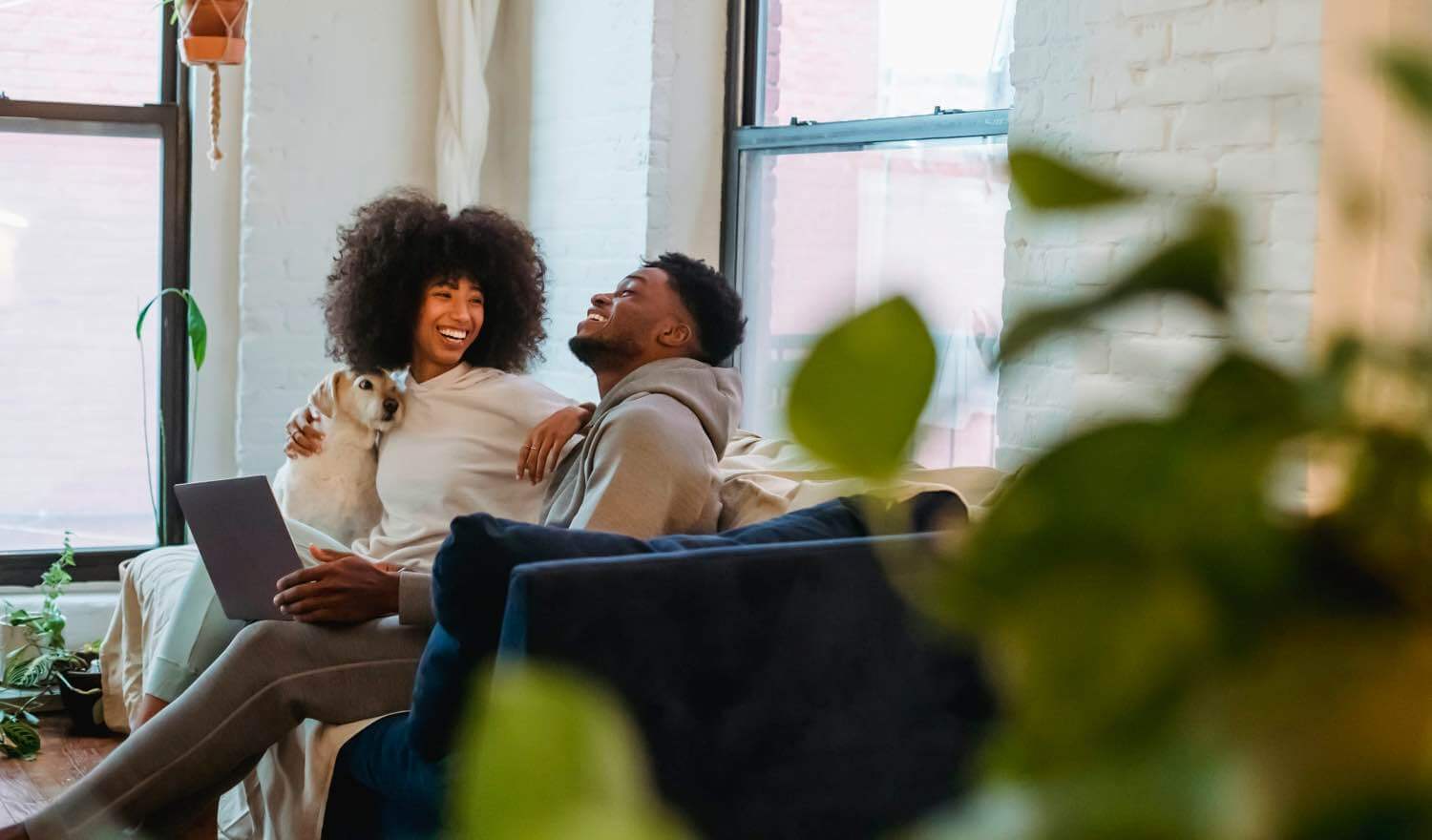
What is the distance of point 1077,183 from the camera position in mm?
185

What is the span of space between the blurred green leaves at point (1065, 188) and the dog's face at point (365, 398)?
127 inches

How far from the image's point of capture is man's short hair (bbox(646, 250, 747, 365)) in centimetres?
314

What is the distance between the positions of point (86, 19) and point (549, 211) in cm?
145

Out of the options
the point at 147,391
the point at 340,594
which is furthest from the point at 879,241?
the point at 147,391

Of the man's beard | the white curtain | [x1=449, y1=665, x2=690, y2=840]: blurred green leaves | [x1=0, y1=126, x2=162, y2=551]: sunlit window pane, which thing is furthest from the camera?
the white curtain

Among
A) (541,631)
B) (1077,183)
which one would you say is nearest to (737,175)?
(541,631)

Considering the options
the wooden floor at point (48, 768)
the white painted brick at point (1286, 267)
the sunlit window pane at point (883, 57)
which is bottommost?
the wooden floor at point (48, 768)

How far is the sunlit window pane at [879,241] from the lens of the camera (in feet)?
11.5

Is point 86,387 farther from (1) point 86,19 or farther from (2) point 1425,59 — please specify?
(2) point 1425,59

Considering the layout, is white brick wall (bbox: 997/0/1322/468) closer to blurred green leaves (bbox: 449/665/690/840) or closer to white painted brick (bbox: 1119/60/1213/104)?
white painted brick (bbox: 1119/60/1213/104)

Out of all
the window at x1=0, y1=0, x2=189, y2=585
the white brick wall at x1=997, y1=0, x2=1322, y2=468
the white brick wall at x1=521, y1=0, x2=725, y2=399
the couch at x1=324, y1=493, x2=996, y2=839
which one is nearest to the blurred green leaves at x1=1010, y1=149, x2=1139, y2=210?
the couch at x1=324, y1=493, x2=996, y2=839

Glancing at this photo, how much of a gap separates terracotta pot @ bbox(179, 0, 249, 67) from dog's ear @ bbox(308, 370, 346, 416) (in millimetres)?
1034

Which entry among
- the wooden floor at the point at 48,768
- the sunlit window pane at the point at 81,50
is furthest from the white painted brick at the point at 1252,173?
the sunlit window pane at the point at 81,50

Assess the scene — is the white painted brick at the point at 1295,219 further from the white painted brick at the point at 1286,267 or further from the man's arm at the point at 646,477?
the man's arm at the point at 646,477
